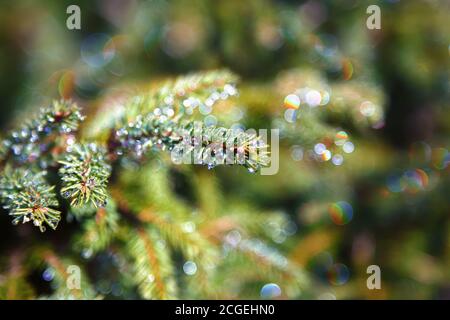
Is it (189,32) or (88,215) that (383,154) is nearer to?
(189,32)

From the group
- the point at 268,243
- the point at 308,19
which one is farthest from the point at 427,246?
the point at 308,19

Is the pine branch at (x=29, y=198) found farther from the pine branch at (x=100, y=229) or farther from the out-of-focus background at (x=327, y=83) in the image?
the out-of-focus background at (x=327, y=83)

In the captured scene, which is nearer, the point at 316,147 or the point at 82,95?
the point at 316,147

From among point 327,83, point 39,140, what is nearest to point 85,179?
point 39,140

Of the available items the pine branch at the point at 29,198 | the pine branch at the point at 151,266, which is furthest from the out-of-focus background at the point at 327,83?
the pine branch at the point at 29,198

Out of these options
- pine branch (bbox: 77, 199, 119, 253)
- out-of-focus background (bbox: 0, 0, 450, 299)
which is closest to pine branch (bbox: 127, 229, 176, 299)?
pine branch (bbox: 77, 199, 119, 253)
